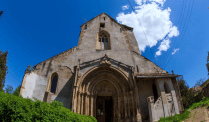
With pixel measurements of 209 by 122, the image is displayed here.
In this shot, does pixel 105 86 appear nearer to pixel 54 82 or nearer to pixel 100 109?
pixel 100 109

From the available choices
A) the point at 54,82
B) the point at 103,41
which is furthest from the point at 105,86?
the point at 103,41

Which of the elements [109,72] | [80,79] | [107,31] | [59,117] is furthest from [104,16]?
[59,117]

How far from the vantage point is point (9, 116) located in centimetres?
486

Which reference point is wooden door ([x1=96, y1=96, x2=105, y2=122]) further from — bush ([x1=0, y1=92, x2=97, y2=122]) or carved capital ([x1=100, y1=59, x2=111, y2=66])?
bush ([x1=0, y1=92, x2=97, y2=122])

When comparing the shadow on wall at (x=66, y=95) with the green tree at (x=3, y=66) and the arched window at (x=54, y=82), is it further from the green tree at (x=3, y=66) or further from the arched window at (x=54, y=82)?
the green tree at (x=3, y=66)

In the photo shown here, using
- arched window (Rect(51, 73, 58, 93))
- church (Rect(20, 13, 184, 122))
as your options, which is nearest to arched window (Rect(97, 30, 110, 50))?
church (Rect(20, 13, 184, 122))

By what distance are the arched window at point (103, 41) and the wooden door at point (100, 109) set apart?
698cm

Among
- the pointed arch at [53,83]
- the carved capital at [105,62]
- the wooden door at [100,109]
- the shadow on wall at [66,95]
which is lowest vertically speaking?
the wooden door at [100,109]

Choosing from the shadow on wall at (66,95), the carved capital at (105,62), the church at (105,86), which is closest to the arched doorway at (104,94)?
the church at (105,86)

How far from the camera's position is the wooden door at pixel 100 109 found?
14557mm

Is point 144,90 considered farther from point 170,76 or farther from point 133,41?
point 133,41

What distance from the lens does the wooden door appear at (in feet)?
47.8

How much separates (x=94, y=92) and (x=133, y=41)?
10.7m

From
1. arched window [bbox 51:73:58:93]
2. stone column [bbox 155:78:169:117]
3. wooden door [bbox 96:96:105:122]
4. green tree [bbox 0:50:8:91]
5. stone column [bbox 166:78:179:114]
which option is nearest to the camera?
stone column [bbox 155:78:169:117]
